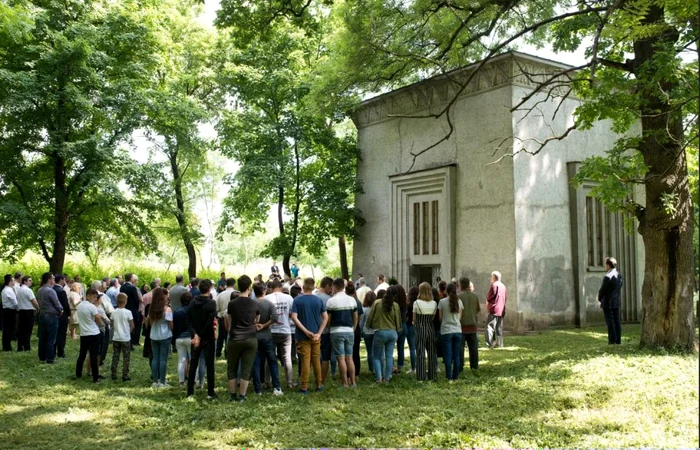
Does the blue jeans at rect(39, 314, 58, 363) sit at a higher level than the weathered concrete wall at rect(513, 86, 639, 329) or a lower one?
lower

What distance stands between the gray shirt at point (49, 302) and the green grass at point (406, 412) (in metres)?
2.01

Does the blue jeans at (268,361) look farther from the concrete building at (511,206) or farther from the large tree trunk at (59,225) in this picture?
the large tree trunk at (59,225)

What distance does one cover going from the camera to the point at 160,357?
10.9 metres

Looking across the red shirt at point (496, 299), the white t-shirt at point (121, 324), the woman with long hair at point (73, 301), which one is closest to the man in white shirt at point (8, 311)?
the woman with long hair at point (73, 301)

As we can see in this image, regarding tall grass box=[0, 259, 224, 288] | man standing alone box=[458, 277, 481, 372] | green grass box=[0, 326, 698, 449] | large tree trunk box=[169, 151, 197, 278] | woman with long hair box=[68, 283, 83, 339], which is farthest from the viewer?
tall grass box=[0, 259, 224, 288]

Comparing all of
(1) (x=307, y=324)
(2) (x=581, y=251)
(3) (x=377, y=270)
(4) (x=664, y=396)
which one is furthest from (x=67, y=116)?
(4) (x=664, y=396)

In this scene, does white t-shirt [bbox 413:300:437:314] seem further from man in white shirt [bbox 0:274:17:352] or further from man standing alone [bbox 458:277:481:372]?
man in white shirt [bbox 0:274:17:352]

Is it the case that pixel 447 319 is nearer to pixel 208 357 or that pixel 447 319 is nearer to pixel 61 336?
pixel 208 357

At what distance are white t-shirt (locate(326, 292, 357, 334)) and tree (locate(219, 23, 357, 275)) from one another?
1520 centimetres

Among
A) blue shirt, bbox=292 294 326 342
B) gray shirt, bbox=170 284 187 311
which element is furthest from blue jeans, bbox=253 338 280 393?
gray shirt, bbox=170 284 187 311

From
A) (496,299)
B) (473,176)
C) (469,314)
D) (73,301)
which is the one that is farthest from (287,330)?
(473,176)

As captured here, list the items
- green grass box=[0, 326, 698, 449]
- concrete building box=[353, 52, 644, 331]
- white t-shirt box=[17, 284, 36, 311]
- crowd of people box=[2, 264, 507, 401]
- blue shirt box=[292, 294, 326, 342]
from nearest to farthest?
green grass box=[0, 326, 698, 449]
crowd of people box=[2, 264, 507, 401]
blue shirt box=[292, 294, 326, 342]
white t-shirt box=[17, 284, 36, 311]
concrete building box=[353, 52, 644, 331]

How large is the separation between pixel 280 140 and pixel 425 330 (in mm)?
17136

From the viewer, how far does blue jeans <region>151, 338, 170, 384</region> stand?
10828 millimetres
